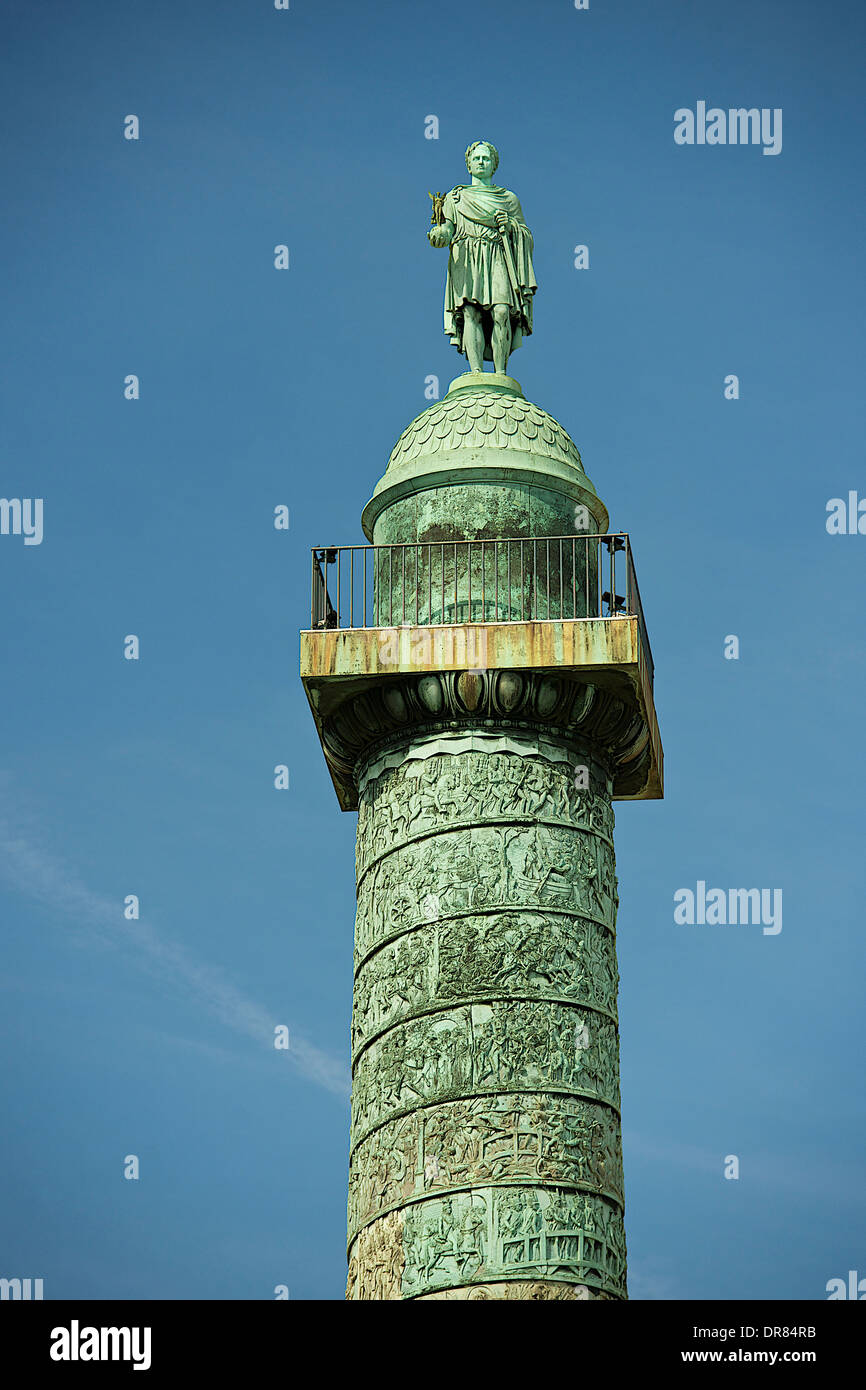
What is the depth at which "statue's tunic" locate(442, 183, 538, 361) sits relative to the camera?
76.7ft

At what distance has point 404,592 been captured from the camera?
2181 cm

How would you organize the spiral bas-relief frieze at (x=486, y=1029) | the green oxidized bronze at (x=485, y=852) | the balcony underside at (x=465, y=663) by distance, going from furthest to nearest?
the balcony underside at (x=465, y=663)
the green oxidized bronze at (x=485, y=852)
the spiral bas-relief frieze at (x=486, y=1029)

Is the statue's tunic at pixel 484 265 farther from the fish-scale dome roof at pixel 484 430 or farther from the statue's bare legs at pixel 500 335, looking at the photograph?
the fish-scale dome roof at pixel 484 430

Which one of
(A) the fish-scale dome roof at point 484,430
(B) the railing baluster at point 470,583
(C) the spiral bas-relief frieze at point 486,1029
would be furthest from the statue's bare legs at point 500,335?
(C) the spiral bas-relief frieze at point 486,1029

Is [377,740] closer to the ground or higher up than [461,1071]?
higher up

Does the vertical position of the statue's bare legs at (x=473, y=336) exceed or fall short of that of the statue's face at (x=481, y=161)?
it falls short

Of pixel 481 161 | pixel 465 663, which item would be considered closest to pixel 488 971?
pixel 465 663

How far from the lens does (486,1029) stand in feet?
65.2

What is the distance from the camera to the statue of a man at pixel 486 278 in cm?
2334

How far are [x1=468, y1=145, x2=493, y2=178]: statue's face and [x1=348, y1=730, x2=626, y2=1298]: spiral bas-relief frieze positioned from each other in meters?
5.86

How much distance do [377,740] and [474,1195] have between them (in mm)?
4077

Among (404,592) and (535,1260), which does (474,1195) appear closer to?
(535,1260)
